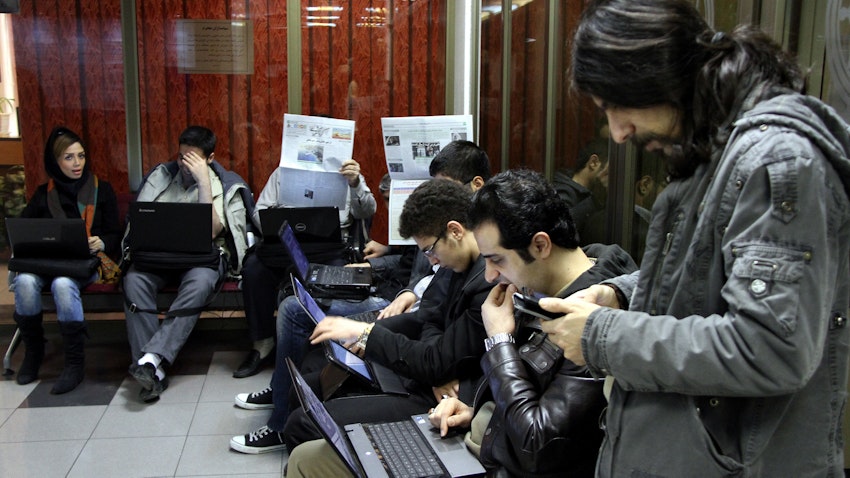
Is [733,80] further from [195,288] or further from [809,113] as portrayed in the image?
[195,288]

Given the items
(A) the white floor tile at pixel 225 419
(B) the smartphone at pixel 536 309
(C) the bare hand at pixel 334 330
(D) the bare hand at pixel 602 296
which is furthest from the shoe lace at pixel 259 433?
(B) the smartphone at pixel 536 309

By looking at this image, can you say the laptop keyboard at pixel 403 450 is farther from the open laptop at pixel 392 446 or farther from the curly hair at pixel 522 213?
the curly hair at pixel 522 213

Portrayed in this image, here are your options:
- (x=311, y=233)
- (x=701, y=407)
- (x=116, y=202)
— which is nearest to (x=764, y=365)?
(x=701, y=407)

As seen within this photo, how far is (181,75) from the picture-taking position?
5098 mm

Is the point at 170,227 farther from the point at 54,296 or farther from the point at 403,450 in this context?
the point at 403,450

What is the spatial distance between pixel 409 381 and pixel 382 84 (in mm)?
3441

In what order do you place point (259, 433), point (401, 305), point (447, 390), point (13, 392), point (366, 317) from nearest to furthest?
point (447, 390) < point (401, 305) < point (366, 317) < point (259, 433) < point (13, 392)

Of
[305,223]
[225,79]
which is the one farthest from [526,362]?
[225,79]

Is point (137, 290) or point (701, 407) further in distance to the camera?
point (137, 290)

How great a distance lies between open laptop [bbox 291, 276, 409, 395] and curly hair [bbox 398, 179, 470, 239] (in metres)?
0.44

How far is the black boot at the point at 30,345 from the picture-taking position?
155 inches

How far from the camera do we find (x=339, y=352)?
2336 mm

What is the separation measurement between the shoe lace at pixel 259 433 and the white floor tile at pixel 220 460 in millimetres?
78

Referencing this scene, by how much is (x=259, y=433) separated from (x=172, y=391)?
96 centimetres
